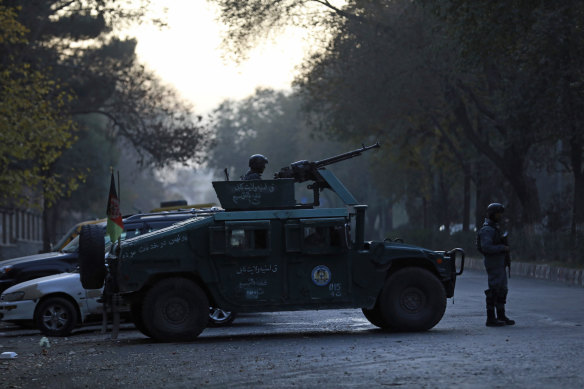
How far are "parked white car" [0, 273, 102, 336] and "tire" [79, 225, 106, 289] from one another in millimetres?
2492

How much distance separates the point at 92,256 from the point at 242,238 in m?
2.01

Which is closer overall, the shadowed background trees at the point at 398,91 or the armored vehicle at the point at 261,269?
the armored vehicle at the point at 261,269

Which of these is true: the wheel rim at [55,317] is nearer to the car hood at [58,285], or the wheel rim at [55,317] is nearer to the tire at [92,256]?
the car hood at [58,285]

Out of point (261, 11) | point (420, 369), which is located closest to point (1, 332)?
point (420, 369)

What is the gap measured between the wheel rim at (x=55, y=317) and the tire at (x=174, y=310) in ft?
10.8

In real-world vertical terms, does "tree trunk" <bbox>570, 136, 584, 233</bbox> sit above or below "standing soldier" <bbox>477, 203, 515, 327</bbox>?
above

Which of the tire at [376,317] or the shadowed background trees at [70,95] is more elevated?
the shadowed background trees at [70,95]

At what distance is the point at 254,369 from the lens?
11578mm

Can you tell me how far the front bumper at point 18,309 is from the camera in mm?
17984

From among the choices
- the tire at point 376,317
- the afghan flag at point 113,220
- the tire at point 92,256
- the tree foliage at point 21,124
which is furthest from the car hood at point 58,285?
the tree foliage at point 21,124

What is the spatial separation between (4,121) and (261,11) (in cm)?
1292

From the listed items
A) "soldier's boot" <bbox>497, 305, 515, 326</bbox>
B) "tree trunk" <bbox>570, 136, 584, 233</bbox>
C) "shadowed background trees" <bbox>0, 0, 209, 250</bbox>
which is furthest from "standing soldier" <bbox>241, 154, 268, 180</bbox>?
"tree trunk" <bbox>570, 136, 584, 233</bbox>

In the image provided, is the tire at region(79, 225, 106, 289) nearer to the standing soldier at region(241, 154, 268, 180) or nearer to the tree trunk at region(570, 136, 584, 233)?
the standing soldier at region(241, 154, 268, 180)

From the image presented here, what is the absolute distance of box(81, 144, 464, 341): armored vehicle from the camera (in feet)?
50.1
